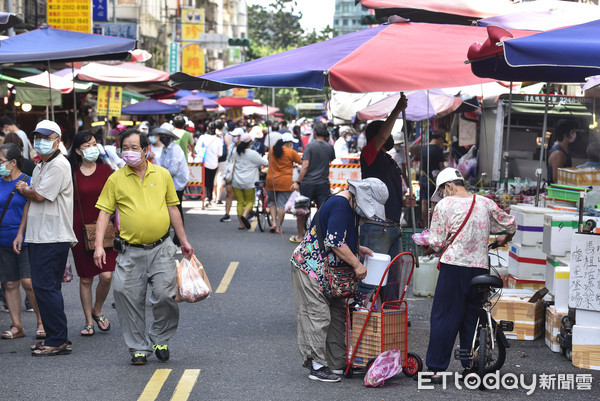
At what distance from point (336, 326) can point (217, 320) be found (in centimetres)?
253

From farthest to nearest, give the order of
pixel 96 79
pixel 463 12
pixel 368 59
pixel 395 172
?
pixel 96 79 → pixel 463 12 → pixel 395 172 → pixel 368 59

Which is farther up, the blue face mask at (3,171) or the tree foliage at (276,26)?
the tree foliage at (276,26)

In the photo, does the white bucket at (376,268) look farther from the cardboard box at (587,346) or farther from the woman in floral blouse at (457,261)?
the cardboard box at (587,346)

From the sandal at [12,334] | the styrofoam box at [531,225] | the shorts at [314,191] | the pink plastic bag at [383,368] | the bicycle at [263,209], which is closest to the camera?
the pink plastic bag at [383,368]

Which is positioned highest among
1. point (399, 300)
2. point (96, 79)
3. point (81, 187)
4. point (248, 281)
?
point (96, 79)

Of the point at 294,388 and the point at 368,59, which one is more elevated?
the point at 368,59

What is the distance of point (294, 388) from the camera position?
6.80 metres

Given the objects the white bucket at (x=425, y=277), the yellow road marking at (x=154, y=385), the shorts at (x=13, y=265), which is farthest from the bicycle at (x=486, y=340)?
the shorts at (x=13, y=265)

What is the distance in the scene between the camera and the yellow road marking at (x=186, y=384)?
21.5 ft

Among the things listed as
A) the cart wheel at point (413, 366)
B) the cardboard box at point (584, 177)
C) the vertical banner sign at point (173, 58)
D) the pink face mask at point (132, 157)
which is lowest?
the cart wheel at point (413, 366)

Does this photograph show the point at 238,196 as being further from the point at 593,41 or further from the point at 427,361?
the point at 593,41

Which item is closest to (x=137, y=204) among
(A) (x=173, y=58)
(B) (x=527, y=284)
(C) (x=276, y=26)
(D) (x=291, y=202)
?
(B) (x=527, y=284)

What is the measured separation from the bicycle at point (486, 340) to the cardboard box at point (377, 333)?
1.55 ft

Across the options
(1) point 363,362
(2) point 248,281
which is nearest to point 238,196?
(2) point 248,281
